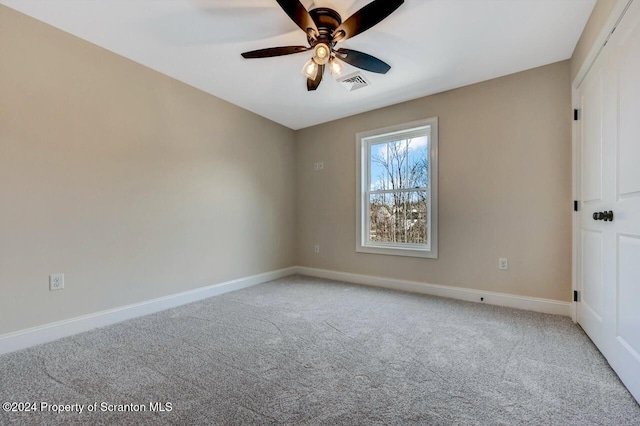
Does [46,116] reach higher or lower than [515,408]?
higher

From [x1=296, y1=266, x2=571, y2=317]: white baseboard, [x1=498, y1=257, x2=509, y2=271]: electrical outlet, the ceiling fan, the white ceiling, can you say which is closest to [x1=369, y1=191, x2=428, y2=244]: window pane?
[x1=296, y1=266, x2=571, y2=317]: white baseboard

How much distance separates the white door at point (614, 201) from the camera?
146cm

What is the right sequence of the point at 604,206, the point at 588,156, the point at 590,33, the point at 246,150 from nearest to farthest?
the point at 604,206
the point at 590,33
the point at 588,156
the point at 246,150

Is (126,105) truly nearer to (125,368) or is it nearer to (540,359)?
(125,368)

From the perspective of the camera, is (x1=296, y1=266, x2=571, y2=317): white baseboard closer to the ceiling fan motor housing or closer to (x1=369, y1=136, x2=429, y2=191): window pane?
(x1=369, y1=136, x2=429, y2=191): window pane

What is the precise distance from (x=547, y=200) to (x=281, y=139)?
11.5 feet

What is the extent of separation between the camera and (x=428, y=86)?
312 cm

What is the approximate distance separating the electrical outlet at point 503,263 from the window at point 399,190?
0.65m

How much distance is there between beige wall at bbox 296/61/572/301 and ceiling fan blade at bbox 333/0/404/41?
186 centimetres

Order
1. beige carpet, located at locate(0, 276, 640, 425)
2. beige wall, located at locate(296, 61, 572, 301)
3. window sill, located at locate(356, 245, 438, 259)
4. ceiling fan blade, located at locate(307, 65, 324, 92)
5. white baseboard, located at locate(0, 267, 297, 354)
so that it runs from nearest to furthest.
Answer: beige carpet, located at locate(0, 276, 640, 425) < white baseboard, located at locate(0, 267, 297, 354) < ceiling fan blade, located at locate(307, 65, 324, 92) < beige wall, located at locate(296, 61, 572, 301) < window sill, located at locate(356, 245, 438, 259)

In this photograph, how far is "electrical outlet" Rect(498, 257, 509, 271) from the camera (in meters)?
2.88

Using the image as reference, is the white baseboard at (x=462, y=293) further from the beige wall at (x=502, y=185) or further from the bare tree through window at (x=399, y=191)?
the bare tree through window at (x=399, y=191)

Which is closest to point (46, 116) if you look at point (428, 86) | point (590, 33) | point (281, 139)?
point (281, 139)

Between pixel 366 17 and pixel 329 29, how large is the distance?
34 centimetres
